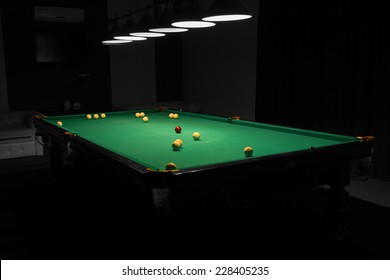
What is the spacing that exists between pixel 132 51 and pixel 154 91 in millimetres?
887

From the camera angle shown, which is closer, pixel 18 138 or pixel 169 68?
pixel 18 138

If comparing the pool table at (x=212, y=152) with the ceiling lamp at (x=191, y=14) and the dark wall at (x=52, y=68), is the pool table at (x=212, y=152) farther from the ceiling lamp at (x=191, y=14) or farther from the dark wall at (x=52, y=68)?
the dark wall at (x=52, y=68)

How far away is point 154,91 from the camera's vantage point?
7641 mm

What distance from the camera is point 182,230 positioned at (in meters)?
2.95

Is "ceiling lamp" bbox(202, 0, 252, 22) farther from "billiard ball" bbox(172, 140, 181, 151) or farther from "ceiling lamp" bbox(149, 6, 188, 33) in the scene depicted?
"billiard ball" bbox(172, 140, 181, 151)

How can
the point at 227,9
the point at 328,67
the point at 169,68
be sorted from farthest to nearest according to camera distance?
the point at 169,68 < the point at 328,67 < the point at 227,9

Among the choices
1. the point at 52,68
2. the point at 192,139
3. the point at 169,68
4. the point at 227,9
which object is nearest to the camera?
the point at 227,9

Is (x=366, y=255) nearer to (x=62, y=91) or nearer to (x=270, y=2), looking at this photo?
(x=270, y=2)

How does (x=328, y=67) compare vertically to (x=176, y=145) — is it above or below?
above

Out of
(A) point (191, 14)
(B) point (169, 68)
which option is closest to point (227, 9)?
(A) point (191, 14)

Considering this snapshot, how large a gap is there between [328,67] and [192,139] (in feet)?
8.52

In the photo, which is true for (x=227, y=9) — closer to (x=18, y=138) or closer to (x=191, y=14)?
(x=191, y=14)

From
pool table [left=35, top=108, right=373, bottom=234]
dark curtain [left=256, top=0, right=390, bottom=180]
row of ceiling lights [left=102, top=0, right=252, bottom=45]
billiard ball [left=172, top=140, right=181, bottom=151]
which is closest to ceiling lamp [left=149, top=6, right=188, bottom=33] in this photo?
row of ceiling lights [left=102, top=0, right=252, bottom=45]

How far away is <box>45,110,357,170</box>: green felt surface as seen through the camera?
2.32 meters
